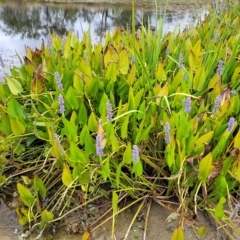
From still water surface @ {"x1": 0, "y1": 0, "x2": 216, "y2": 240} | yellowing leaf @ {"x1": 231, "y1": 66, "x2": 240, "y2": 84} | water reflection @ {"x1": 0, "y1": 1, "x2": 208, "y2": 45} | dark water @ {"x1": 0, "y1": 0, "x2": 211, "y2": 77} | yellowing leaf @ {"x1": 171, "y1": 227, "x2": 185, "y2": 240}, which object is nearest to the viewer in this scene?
yellowing leaf @ {"x1": 171, "y1": 227, "x2": 185, "y2": 240}

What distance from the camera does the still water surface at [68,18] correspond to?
5.04m

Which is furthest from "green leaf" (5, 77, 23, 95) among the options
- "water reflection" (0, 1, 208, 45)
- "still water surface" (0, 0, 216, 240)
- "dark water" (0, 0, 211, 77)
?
"water reflection" (0, 1, 208, 45)

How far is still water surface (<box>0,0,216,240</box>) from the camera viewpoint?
5.04m

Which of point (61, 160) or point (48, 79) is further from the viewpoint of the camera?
point (48, 79)

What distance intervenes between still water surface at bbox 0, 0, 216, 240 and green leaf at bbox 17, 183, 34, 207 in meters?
2.46

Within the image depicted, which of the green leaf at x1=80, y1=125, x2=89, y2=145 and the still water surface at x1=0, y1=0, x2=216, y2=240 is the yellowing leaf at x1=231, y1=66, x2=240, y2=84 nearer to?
the green leaf at x1=80, y1=125, x2=89, y2=145

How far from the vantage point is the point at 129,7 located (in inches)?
369

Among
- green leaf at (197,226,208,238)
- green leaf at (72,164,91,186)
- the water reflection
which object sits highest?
green leaf at (72,164,91,186)

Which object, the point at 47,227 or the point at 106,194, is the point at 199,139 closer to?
the point at 106,194

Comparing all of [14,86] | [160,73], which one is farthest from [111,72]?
[14,86]

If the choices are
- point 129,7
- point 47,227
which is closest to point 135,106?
point 47,227

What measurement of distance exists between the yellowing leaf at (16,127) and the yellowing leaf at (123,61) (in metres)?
0.58

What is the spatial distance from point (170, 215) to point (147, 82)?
2.26 ft

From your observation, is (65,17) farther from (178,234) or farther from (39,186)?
(178,234)
